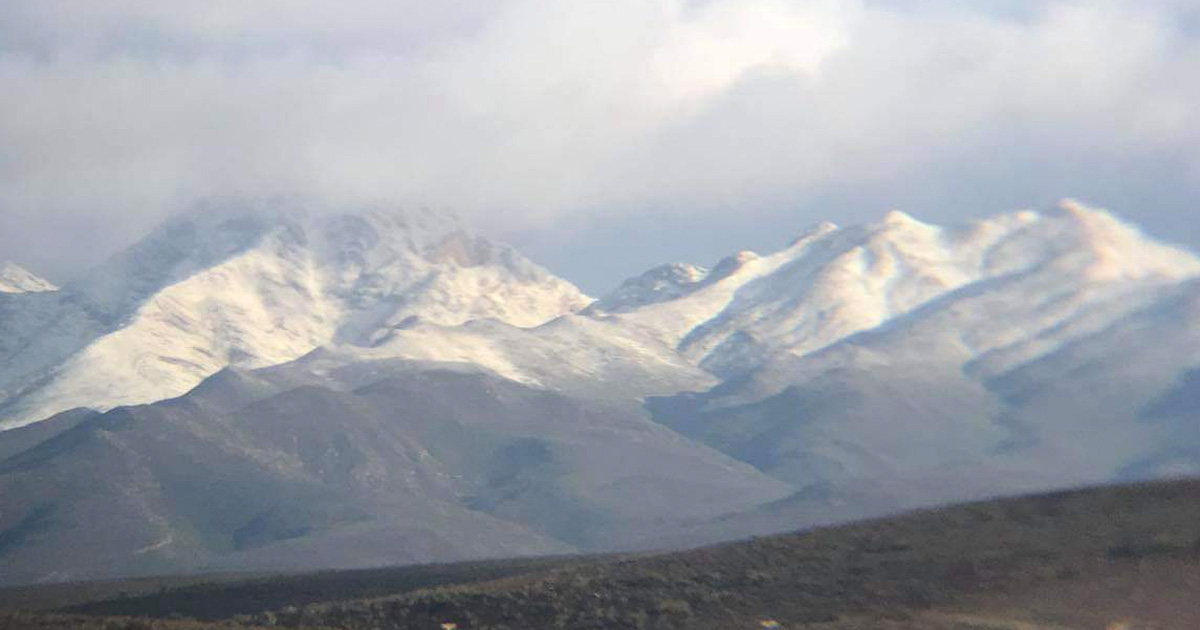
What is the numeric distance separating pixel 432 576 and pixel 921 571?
37612 mm

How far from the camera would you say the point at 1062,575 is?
70.8 m

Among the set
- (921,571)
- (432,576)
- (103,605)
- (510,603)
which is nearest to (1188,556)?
(921,571)

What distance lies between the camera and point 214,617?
91.7m

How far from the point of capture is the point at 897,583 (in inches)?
2879

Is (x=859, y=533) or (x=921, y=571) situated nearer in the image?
(x=921, y=571)

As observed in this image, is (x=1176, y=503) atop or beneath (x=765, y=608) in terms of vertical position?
atop

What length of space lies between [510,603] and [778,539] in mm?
16595

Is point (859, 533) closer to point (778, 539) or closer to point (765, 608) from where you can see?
point (778, 539)

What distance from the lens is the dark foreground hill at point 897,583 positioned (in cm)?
6706

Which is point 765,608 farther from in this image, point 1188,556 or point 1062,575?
point 1188,556

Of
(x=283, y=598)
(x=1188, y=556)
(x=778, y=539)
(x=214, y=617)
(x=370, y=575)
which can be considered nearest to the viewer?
(x=1188, y=556)

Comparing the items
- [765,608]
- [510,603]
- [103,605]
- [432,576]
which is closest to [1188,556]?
[765,608]

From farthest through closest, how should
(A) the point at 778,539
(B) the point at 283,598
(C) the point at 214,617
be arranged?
(B) the point at 283,598 < (C) the point at 214,617 < (A) the point at 778,539

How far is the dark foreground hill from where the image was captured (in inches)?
2640
